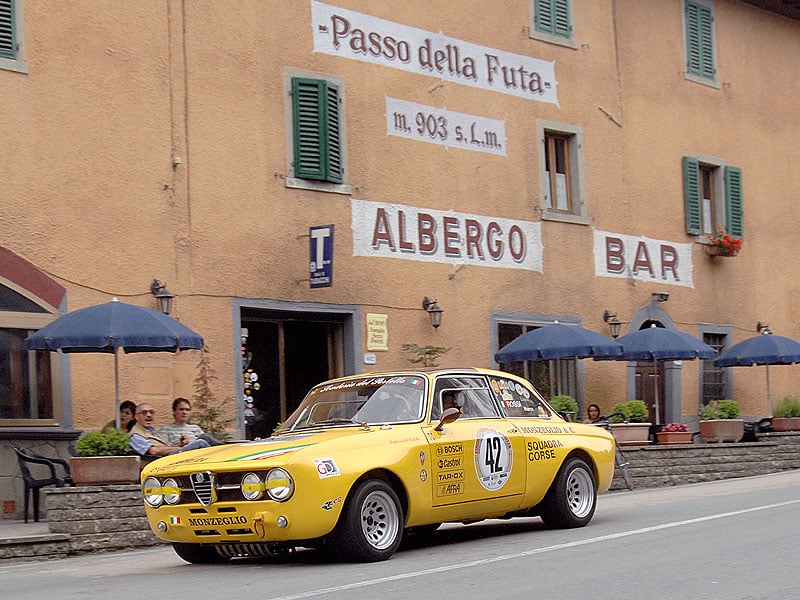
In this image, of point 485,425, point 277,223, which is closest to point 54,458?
point 277,223

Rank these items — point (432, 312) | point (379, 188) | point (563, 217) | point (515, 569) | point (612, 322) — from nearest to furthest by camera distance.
Result: 1. point (515, 569)
2. point (379, 188)
3. point (432, 312)
4. point (563, 217)
5. point (612, 322)

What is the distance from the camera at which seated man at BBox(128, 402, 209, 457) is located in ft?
44.4

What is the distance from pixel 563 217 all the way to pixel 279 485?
43.7 feet

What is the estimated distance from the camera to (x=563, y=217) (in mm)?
21984

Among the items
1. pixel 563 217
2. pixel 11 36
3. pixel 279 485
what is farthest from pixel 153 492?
pixel 563 217

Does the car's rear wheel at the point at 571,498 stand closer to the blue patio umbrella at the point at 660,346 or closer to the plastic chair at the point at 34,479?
the plastic chair at the point at 34,479

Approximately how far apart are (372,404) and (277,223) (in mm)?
7009

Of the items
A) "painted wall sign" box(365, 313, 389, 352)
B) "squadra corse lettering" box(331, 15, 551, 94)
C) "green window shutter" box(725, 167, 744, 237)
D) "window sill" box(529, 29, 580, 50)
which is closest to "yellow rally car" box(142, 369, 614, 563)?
"painted wall sign" box(365, 313, 389, 352)

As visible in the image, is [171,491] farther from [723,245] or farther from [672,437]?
[723,245]

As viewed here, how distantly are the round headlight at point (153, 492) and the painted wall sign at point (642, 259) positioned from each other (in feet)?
44.5

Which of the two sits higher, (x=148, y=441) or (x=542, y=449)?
(x=148, y=441)

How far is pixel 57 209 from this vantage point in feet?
50.2

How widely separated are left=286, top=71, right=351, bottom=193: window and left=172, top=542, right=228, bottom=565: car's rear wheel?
7.93 meters

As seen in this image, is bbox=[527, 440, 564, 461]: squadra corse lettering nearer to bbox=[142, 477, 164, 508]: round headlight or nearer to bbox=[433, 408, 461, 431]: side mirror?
bbox=[433, 408, 461, 431]: side mirror
